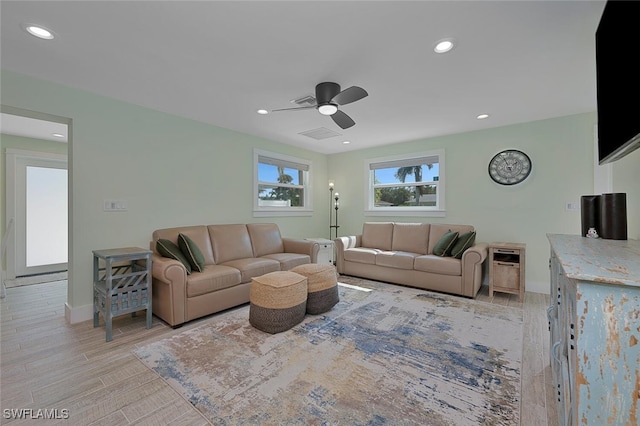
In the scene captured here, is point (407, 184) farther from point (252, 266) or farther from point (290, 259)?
point (252, 266)

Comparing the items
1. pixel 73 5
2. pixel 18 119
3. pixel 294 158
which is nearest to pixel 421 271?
pixel 294 158

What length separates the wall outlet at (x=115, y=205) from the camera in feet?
9.91

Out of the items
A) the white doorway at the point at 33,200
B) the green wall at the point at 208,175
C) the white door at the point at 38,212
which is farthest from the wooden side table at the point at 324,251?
the white door at the point at 38,212

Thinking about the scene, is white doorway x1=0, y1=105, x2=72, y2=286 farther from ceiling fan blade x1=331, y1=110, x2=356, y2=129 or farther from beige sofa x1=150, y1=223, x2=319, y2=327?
ceiling fan blade x1=331, y1=110, x2=356, y2=129

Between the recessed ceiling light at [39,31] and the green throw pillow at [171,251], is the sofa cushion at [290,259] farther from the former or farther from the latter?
the recessed ceiling light at [39,31]

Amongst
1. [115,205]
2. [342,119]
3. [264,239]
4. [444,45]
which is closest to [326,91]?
[342,119]

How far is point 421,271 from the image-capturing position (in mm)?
3916

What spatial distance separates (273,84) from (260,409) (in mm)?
2668

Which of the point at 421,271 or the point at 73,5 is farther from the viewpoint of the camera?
the point at 421,271

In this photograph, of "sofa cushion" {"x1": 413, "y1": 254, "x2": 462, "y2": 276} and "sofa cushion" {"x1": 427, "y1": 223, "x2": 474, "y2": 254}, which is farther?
"sofa cushion" {"x1": 427, "y1": 223, "x2": 474, "y2": 254}

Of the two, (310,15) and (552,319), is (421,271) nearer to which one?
(552,319)

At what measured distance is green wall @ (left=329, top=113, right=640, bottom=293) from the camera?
11.6 feet

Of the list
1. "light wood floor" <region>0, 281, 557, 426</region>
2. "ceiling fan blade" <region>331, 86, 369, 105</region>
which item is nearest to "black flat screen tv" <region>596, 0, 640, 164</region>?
"ceiling fan blade" <region>331, 86, 369, 105</region>

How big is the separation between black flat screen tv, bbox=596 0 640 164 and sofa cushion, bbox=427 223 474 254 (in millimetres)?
2600
